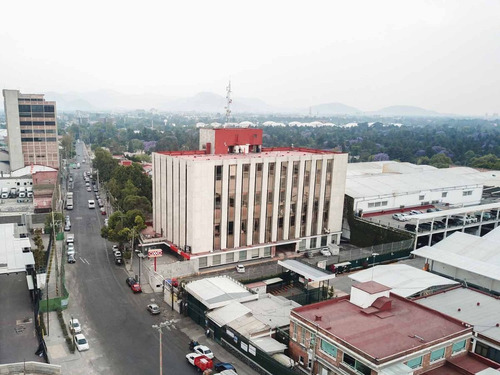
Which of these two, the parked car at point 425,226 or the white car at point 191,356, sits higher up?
the parked car at point 425,226

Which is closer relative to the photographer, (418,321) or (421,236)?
(418,321)

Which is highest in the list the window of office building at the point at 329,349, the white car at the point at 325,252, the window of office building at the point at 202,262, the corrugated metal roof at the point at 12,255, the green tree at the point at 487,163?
the green tree at the point at 487,163

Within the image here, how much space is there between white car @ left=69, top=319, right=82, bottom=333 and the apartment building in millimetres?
17692

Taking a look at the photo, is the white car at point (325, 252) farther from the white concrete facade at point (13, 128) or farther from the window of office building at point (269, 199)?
the white concrete facade at point (13, 128)

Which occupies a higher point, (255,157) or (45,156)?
(255,157)

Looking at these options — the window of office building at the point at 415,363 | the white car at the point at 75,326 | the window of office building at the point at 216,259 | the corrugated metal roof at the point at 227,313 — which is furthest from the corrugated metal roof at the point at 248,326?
the window of office building at the point at 216,259

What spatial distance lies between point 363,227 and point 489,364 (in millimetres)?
31168

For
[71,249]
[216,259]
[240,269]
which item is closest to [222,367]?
[240,269]

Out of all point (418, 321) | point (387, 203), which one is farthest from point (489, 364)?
point (387, 203)

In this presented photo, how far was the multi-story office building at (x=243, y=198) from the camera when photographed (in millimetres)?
48031

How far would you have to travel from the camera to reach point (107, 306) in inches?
1620

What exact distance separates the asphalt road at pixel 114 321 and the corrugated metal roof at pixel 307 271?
1301 cm

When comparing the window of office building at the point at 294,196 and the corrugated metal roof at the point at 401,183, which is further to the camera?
the corrugated metal roof at the point at 401,183

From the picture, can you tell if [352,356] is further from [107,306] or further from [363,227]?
[363,227]
